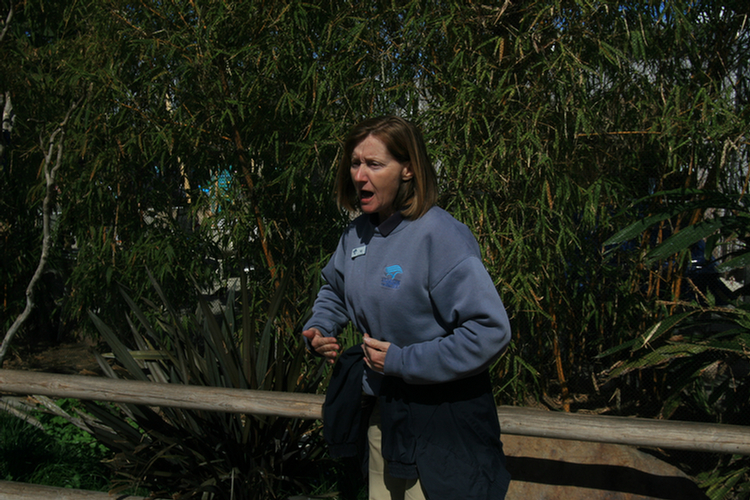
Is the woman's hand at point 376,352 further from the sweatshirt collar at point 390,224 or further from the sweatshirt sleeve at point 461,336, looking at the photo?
the sweatshirt collar at point 390,224

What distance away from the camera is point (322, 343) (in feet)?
5.20

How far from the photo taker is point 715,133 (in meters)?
2.70

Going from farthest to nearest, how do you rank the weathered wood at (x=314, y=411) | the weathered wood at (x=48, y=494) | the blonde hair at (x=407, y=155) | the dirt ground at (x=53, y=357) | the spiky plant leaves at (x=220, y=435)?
the dirt ground at (x=53, y=357) < the spiky plant leaves at (x=220, y=435) < the weathered wood at (x=48, y=494) < the weathered wood at (x=314, y=411) < the blonde hair at (x=407, y=155)

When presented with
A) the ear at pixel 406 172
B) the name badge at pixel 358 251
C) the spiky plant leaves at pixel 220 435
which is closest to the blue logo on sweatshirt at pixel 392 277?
the name badge at pixel 358 251

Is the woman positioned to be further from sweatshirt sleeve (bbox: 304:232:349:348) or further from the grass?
the grass

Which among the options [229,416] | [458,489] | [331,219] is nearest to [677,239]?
[331,219]

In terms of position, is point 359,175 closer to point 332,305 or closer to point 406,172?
point 406,172

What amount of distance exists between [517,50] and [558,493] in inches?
75.1

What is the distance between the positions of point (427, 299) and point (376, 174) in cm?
32

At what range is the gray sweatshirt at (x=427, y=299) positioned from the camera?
52.0 inches

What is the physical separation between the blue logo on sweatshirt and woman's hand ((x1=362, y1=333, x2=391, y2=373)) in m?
0.13

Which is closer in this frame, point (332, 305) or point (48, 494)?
point (332, 305)

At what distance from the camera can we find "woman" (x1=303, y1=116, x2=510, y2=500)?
4.39ft

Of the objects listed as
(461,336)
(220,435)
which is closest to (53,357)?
(220,435)
